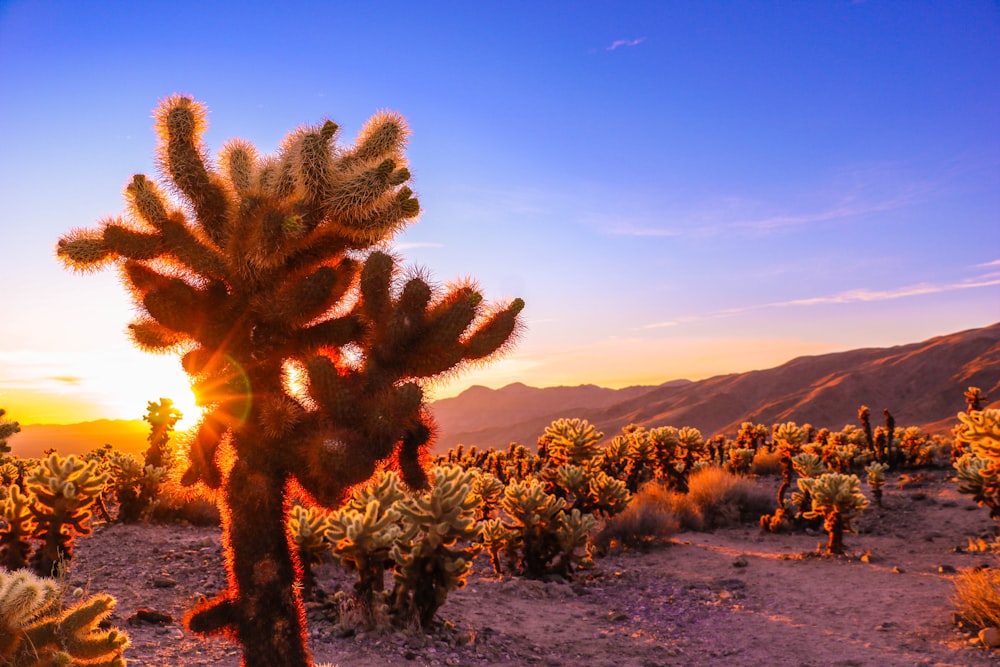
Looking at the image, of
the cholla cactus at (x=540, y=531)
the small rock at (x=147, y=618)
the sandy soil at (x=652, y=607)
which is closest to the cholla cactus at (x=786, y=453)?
the sandy soil at (x=652, y=607)

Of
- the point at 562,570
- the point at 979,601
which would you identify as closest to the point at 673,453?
the point at 562,570

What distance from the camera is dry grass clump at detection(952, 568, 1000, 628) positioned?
7160 millimetres

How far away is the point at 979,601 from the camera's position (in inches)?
288

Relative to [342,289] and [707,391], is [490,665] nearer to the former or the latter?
[342,289]

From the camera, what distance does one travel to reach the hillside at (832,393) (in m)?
51.6

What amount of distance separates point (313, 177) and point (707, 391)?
75980 millimetres

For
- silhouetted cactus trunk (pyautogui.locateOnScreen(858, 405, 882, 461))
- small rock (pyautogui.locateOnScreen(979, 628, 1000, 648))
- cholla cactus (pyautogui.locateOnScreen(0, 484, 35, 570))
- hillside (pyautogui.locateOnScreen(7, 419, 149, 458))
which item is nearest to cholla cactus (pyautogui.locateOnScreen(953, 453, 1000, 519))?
small rock (pyautogui.locateOnScreen(979, 628, 1000, 648))

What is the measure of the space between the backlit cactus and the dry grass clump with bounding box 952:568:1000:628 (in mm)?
6720

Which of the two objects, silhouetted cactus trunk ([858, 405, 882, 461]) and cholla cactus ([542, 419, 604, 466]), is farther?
silhouetted cactus trunk ([858, 405, 882, 461])

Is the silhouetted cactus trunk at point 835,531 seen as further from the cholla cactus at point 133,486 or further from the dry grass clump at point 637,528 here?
the cholla cactus at point 133,486

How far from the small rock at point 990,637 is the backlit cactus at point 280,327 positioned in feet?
20.8

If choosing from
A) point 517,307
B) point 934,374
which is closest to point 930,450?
point 517,307

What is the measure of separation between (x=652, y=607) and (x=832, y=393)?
5507 cm

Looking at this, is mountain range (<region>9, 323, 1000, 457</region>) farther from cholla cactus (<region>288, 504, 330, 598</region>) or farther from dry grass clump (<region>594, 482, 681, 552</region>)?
cholla cactus (<region>288, 504, 330, 598</region>)
